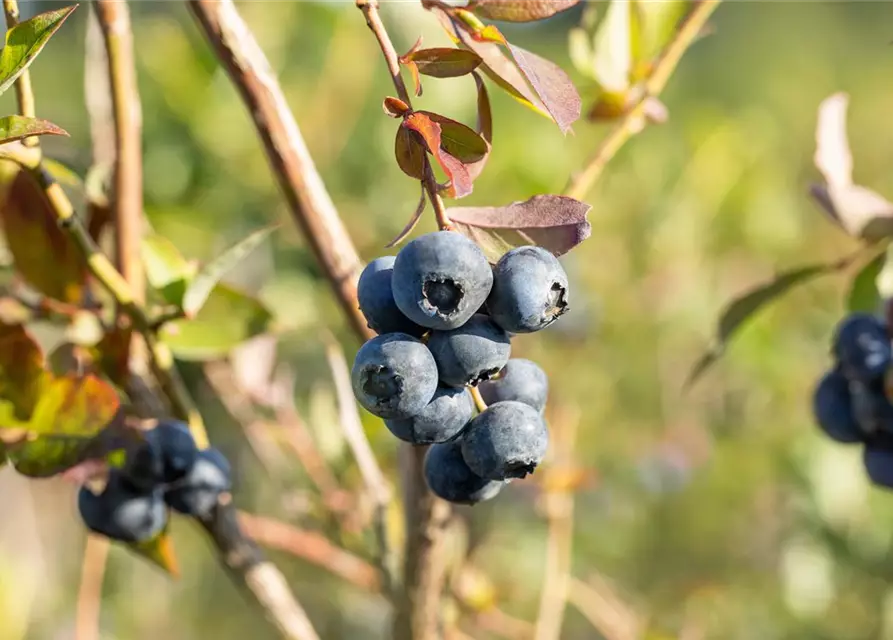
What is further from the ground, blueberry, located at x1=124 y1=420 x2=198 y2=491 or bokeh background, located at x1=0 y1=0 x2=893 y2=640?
blueberry, located at x1=124 y1=420 x2=198 y2=491

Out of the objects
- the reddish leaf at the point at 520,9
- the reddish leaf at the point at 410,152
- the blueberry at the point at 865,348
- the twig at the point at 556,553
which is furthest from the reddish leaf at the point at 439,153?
the twig at the point at 556,553

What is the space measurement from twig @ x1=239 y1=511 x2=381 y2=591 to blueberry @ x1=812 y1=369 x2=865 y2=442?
1.98 ft

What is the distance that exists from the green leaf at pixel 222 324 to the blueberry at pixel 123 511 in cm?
15

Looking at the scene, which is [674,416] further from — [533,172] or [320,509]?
[320,509]

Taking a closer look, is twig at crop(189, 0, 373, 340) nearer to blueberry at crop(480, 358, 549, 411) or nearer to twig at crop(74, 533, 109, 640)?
blueberry at crop(480, 358, 549, 411)

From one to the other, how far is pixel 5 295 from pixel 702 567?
89.0 inches

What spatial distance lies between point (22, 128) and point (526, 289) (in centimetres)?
32

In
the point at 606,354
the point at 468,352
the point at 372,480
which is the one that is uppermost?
the point at 468,352

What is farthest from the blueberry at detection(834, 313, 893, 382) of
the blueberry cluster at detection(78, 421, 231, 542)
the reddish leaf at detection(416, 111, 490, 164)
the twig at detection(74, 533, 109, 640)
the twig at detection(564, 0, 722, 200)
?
the twig at detection(74, 533, 109, 640)

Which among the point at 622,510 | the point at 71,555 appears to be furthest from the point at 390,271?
the point at 71,555

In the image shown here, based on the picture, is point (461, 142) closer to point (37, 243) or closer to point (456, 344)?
point (456, 344)

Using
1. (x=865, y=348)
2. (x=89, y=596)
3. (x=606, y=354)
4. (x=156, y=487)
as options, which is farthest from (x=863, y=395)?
(x=606, y=354)

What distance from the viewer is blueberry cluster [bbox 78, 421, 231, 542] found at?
2.37 feet

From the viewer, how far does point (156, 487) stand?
0.76 m
